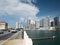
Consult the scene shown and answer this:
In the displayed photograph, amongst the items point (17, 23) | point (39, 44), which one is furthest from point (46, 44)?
point (17, 23)

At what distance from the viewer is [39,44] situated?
33562mm

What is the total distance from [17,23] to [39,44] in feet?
130

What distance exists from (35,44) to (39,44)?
1.00 meters

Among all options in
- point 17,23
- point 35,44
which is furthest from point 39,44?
point 17,23

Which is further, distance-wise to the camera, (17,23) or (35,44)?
(17,23)

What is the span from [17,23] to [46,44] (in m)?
39.9

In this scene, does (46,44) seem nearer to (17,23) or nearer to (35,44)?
(35,44)

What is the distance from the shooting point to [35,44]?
3319 cm

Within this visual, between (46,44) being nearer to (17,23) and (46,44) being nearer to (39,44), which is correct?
(39,44)

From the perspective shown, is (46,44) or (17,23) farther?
(17,23)

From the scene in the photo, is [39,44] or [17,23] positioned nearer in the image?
[39,44]

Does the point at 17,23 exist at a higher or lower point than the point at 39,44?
higher

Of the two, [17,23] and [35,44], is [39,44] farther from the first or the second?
[17,23]

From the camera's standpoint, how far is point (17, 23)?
71.9 metres
